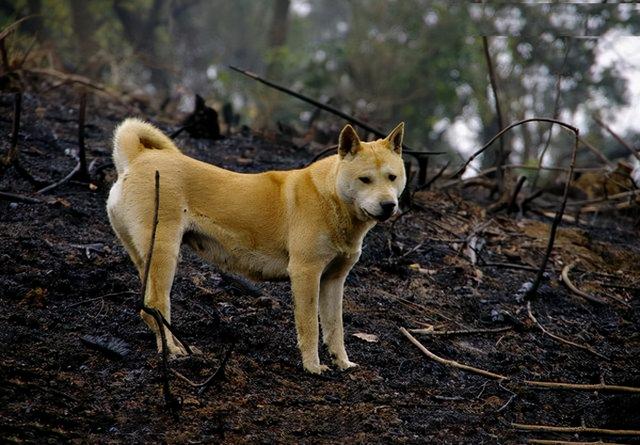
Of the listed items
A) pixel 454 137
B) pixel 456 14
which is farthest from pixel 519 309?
pixel 454 137

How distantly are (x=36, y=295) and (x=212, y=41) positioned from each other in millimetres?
33691

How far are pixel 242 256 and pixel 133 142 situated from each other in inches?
45.5

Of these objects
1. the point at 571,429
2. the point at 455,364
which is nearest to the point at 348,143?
the point at 455,364

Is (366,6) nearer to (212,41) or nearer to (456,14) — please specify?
(456,14)

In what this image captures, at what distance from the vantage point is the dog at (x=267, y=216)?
16.4 ft

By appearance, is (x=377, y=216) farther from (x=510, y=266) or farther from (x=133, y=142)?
(x=510, y=266)

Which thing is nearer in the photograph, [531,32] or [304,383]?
[304,383]

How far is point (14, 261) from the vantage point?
5.73 m

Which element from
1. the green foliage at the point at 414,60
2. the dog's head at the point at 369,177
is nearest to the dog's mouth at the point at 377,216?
the dog's head at the point at 369,177

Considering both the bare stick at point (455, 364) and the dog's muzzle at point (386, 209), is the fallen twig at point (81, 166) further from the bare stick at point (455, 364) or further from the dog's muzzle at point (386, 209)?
the bare stick at point (455, 364)

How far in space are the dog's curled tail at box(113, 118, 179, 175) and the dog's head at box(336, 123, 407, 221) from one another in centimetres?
136

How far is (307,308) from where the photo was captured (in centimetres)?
506

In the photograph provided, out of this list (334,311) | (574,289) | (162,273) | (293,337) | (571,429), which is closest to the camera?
(571,429)

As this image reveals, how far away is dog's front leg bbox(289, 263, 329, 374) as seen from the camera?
5.05m
